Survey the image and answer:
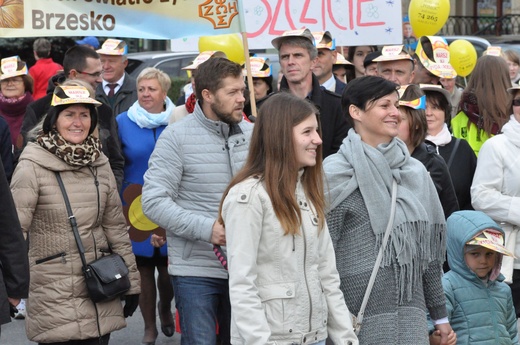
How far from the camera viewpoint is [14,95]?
11.2 metres

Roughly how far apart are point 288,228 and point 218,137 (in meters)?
1.42

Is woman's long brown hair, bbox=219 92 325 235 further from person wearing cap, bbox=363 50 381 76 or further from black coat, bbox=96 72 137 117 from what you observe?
black coat, bbox=96 72 137 117

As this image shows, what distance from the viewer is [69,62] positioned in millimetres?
8625

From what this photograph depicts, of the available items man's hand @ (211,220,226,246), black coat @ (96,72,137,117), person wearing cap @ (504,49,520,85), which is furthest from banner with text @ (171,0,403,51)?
man's hand @ (211,220,226,246)

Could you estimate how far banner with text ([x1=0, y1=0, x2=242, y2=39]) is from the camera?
686cm

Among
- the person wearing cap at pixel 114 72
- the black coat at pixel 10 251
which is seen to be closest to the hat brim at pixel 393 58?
the person wearing cap at pixel 114 72

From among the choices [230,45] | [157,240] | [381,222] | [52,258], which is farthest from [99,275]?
[230,45]

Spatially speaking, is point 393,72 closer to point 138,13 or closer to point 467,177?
point 467,177

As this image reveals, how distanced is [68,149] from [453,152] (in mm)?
2416

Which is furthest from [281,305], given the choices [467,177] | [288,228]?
[467,177]

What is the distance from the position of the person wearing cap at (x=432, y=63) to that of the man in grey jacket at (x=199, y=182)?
3030 millimetres

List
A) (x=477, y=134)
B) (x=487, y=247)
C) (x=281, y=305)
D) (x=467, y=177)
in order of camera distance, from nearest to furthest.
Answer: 1. (x=281, y=305)
2. (x=487, y=247)
3. (x=467, y=177)
4. (x=477, y=134)

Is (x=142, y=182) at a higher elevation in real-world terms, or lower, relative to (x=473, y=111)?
lower

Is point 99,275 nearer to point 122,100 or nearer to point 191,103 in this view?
point 191,103
